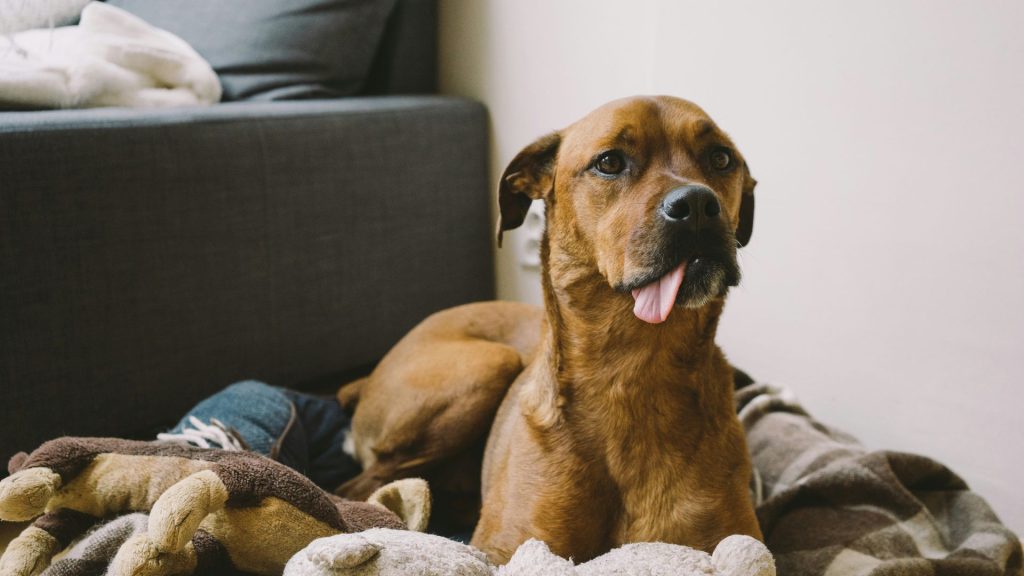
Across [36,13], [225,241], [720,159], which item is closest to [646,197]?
[720,159]

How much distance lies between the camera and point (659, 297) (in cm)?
137

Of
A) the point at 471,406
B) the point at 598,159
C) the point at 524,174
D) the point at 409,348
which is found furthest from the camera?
the point at 409,348

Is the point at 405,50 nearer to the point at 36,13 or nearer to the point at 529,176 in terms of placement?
the point at 36,13

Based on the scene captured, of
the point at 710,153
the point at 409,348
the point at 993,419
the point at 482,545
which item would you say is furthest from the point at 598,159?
the point at 993,419

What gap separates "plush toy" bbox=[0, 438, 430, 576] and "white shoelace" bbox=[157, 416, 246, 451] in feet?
1.04

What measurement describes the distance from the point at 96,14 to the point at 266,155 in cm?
63

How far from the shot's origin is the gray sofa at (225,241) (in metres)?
1.95

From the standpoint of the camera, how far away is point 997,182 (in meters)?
1.81

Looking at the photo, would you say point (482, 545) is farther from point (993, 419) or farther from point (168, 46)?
point (168, 46)

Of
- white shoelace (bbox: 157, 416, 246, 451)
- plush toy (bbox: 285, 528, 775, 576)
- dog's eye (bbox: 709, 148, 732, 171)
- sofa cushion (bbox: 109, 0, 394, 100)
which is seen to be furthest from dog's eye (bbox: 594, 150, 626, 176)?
sofa cushion (bbox: 109, 0, 394, 100)

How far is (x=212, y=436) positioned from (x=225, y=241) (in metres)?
0.62

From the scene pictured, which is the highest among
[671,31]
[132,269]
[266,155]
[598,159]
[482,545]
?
[671,31]

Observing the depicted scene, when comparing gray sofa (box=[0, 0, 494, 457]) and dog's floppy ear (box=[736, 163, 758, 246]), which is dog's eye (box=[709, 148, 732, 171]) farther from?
gray sofa (box=[0, 0, 494, 457])

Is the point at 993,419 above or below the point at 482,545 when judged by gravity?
above
